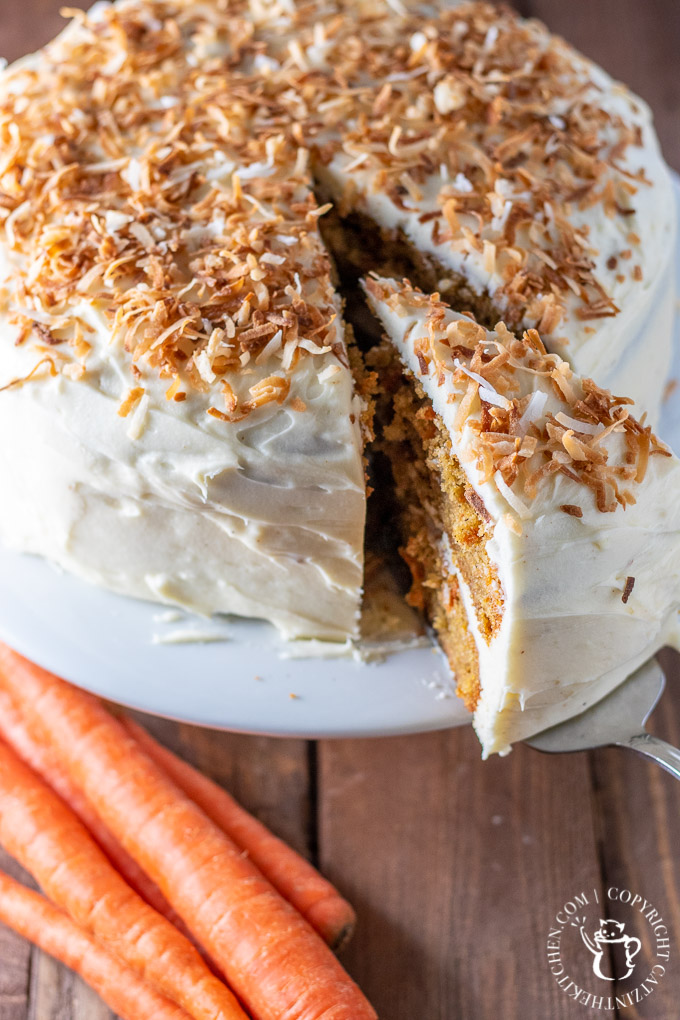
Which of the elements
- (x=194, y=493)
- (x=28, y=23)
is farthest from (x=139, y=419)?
(x=28, y=23)

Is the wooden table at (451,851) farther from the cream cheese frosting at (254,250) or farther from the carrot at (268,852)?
the cream cheese frosting at (254,250)

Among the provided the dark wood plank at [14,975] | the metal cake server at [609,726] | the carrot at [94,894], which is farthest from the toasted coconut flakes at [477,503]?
the dark wood plank at [14,975]

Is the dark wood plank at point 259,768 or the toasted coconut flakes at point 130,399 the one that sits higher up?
the toasted coconut flakes at point 130,399

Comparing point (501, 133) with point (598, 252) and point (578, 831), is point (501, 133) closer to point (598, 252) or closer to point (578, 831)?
point (598, 252)

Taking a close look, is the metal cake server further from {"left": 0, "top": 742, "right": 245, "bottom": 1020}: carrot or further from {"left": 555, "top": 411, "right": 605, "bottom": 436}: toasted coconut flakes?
{"left": 0, "top": 742, "right": 245, "bottom": 1020}: carrot

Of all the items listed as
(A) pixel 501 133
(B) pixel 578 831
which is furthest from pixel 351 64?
(B) pixel 578 831

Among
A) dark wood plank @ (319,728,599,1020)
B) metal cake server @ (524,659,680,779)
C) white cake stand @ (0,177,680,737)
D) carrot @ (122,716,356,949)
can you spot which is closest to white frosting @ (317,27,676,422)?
metal cake server @ (524,659,680,779)

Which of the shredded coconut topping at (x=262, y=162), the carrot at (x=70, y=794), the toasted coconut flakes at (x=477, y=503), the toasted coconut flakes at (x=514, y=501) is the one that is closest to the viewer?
the toasted coconut flakes at (x=514, y=501)
